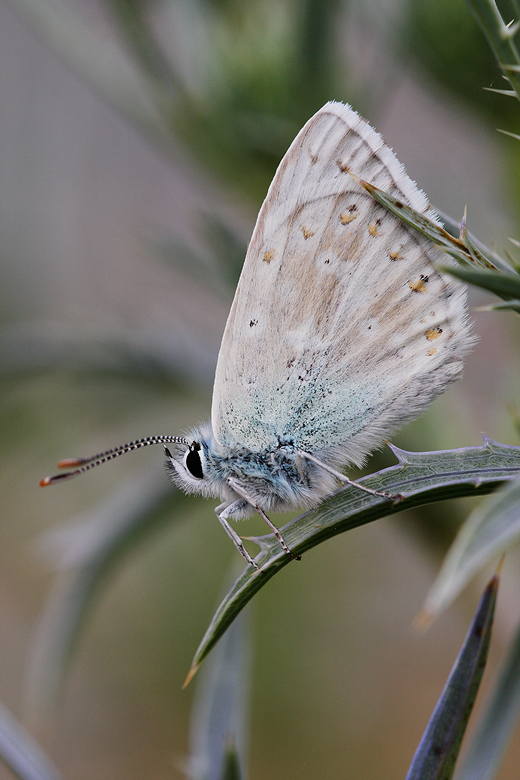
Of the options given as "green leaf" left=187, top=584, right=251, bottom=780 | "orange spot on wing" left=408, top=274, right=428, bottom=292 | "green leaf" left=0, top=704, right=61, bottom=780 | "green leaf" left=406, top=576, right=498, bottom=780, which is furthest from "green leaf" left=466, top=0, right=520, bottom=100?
"green leaf" left=0, top=704, right=61, bottom=780

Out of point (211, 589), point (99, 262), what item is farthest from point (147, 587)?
point (99, 262)

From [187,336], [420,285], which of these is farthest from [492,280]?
[187,336]

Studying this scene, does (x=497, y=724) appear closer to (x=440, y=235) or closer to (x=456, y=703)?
(x=456, y=703)

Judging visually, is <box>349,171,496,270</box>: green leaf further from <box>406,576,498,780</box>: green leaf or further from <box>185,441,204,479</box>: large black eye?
<box>185,441,204,479</box>: large black eye

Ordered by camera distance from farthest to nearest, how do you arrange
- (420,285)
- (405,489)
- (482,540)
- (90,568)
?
(90,568) → (420,285) → (405,489) → (482,540)

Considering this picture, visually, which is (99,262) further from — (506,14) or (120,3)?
(506,14)

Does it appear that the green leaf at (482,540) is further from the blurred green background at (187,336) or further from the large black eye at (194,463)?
the blurred green background at (187,336)
